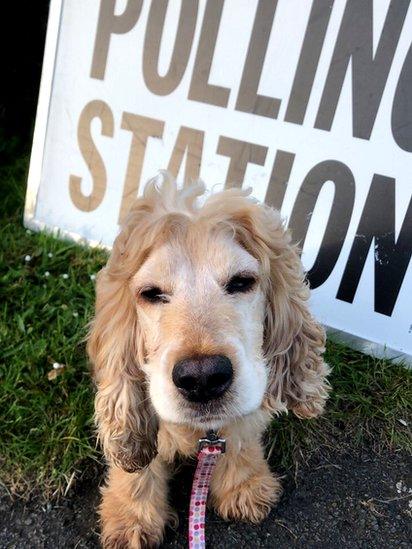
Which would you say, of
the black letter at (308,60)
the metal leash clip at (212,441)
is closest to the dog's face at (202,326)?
the metal leash clip at (212,441)

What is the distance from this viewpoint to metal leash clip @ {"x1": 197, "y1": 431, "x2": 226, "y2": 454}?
2.30 m

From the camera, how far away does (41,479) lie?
268 centimetres

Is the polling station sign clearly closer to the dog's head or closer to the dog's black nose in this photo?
the dog's head

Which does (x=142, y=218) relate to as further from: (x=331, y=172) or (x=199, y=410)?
(x=331, y=172)

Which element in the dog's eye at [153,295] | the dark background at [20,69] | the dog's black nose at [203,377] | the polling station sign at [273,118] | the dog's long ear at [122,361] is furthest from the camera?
the dark background at [20,69]

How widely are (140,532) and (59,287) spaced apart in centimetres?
160

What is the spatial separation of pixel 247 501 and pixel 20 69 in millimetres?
4046

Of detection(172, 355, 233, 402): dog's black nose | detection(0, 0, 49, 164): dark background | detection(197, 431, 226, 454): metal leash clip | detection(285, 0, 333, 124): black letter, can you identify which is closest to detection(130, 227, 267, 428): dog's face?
detection(172, 355, 233, 402): dog's black nose

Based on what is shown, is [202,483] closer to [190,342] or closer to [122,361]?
[122,361]

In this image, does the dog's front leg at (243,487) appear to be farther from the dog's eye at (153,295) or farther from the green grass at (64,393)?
the dog's eye at (153,295)

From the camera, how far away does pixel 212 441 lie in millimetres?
2303

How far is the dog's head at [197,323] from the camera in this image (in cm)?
183

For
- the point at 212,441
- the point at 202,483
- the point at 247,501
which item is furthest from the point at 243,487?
the point at 212,441

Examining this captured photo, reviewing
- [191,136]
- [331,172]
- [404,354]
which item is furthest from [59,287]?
[404,354]
